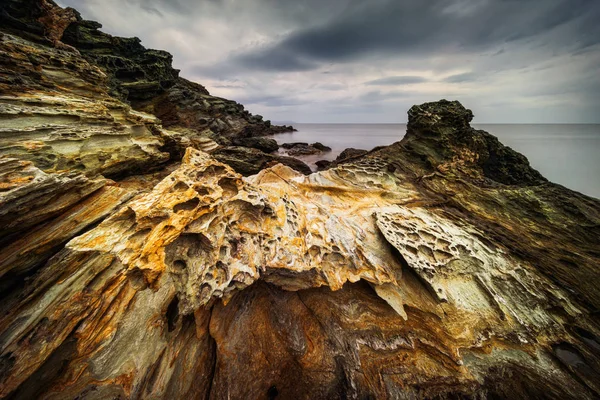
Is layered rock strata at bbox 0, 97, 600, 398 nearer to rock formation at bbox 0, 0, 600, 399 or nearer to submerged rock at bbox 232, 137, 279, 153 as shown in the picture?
rock formation at bbox 0, 0, 600, 399

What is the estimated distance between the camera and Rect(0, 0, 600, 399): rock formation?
11.7 feet

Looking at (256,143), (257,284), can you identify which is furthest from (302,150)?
(257,284)

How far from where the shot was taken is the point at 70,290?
3.75 m

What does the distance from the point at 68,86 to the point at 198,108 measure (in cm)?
2336

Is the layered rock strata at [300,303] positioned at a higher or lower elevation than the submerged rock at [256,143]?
higher

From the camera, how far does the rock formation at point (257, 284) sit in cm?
357

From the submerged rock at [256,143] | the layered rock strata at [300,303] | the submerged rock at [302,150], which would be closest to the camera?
the layered rock strata at [300,303]

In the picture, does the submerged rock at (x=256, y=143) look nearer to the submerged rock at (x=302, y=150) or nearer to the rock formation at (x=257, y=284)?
the submerged rock at (x=302, y=150)

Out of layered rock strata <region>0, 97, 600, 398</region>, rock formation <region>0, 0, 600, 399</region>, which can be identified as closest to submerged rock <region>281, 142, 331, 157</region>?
rock formation <region>0, 0, 600, 399</region>

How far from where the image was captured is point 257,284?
5219mm

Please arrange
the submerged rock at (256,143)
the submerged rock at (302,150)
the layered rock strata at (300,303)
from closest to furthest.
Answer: the layered rock strata at (300,303) → the submerged rock at (256,143) → the submerged rock at (302,150)

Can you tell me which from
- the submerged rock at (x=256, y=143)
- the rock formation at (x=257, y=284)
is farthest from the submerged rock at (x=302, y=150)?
the rock formation at (x=257, y=284)

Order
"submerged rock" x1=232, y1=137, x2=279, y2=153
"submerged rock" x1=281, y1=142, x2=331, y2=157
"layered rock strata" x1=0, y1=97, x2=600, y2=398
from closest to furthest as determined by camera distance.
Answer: "layered rock strata" x1=0, y1=97, x2=600, y2=398
"submerged rock" x1=232, y1=137, x2=279, y2=153
"submerged rock" x1=281, y1=142, x2=331, y2=157

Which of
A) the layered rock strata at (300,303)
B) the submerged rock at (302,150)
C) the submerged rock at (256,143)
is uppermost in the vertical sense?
the layered rock strata at (300,303)
